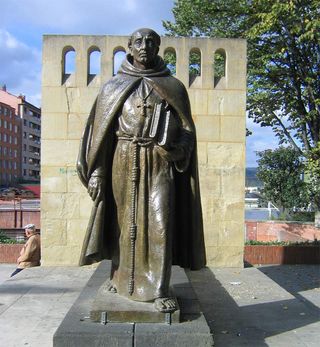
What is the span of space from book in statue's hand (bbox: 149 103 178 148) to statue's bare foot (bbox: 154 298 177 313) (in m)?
1.36

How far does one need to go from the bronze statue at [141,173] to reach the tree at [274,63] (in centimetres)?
1469

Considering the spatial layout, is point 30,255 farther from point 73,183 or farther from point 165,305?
point 165,305

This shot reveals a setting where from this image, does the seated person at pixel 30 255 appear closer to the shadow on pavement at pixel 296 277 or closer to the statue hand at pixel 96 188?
the shadow on pavement at pixel 296 277

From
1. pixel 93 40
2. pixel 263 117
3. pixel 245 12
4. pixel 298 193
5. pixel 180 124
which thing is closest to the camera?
pixel 180 124

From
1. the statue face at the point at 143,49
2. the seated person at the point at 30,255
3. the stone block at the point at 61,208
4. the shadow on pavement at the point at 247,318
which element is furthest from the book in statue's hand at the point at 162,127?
the seated person at the point at 30,255

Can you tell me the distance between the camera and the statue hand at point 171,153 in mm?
4691

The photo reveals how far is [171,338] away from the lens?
4305 mm

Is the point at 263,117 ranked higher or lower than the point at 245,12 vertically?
lower

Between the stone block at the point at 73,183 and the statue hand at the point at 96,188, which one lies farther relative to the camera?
the stone block at the point at 73,183

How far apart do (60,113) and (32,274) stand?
3.33 metres

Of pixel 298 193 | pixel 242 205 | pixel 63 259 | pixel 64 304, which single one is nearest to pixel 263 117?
pixel 298 193

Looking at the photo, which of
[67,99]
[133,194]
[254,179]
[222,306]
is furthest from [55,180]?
[254,179]

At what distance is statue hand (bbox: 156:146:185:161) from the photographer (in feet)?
15.4

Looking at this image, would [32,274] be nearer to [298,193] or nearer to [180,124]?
[180,124]
